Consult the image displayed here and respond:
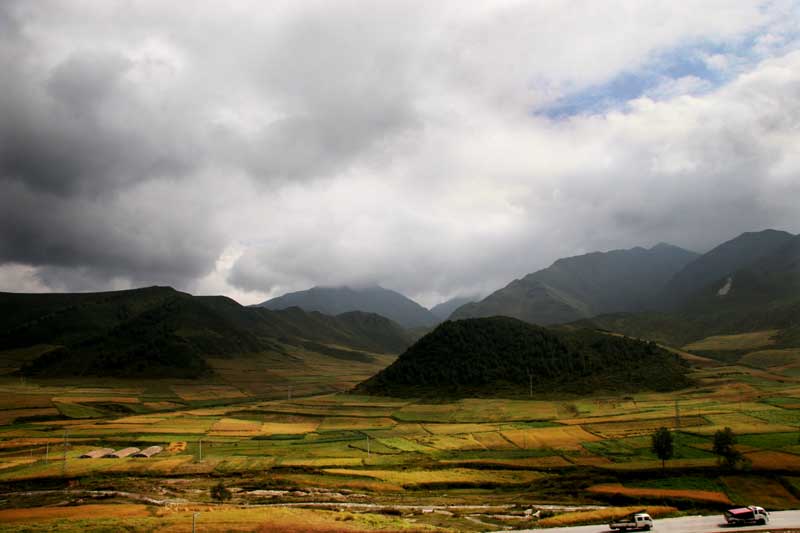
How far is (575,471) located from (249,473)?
177 feet

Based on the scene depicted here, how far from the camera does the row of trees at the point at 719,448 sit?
79.9 meters

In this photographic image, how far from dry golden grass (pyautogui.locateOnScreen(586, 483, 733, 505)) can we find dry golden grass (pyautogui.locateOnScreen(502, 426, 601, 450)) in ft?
96.4

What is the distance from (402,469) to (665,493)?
41.2 meters

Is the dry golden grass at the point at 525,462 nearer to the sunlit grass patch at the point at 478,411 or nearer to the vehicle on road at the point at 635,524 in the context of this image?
the vehicle on road at the point at 635,524

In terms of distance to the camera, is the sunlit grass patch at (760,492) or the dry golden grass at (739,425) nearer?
the sunlit grass patch at (760,492)

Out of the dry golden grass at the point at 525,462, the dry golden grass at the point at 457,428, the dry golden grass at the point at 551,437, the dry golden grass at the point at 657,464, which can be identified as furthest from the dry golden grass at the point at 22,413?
the dry golden grass at the point at 657,464

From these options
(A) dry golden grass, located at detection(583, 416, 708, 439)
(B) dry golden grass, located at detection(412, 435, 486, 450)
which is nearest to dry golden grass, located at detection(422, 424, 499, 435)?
(B) dry golden grass, located at detection(412, 435, 486, 450)

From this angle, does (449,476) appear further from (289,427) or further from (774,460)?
(289,427)

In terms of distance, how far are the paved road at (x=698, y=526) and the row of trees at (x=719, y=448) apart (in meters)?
25.7

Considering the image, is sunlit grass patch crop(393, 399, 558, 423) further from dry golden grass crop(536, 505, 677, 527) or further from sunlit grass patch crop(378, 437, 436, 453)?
dry golden grass crop(536, 505, 677, 527)

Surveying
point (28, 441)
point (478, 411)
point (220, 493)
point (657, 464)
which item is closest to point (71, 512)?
point (220, 493)

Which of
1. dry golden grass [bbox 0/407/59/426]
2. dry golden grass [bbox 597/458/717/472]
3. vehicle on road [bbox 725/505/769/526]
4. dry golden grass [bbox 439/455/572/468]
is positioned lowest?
dry golden grass [bbox 439/455/572/468]

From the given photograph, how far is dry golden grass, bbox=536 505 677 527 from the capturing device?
5497 centimetres

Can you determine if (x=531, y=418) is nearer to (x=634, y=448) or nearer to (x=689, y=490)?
(x=634, y=448)
